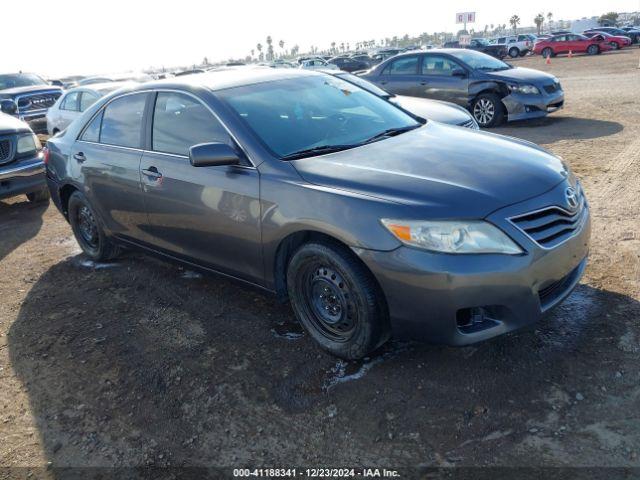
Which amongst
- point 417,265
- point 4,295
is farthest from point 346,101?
point 4,295

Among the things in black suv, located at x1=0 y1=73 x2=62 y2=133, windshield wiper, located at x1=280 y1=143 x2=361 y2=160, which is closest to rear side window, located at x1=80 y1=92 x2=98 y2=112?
black suv, located at x1=0 y1=73 x2=62 y2=133

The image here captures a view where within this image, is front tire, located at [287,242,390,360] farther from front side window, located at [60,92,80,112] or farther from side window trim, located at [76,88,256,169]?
front side window, located at [60,92,80,112]

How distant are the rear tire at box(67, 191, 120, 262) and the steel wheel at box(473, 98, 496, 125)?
26.2 ft

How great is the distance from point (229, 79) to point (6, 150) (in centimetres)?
457

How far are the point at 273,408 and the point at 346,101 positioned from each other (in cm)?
243

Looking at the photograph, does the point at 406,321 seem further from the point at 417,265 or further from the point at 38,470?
the point at 38,470

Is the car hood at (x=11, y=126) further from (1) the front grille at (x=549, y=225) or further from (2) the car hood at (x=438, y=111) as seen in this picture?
(1) the front grille at (x=549, y=225)

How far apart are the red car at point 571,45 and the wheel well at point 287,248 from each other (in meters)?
37.6

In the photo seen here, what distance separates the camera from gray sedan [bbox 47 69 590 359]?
2859mm

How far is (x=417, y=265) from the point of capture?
2.84 metres

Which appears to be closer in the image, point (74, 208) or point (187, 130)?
point (187, 130)

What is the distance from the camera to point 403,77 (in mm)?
11852

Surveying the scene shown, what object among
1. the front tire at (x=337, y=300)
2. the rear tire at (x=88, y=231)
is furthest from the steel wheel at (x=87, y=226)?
the front tire at (x=337, y=300)

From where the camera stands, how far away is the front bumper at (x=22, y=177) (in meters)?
7.05
